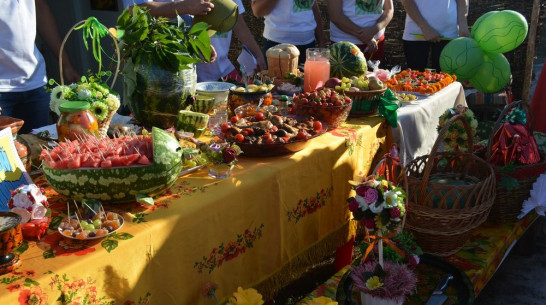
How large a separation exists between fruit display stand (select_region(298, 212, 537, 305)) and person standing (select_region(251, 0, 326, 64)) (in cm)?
219

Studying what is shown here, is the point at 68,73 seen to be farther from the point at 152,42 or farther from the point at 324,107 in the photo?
the point at 324,107

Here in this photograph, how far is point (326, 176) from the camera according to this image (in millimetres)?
2244

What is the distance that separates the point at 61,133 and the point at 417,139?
6.52ft

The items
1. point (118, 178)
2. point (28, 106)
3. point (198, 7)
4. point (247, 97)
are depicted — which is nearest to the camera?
point (118, 178)

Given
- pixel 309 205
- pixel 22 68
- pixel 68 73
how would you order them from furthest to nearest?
pixel 68 73, pixel 22 68, pixel 309 205

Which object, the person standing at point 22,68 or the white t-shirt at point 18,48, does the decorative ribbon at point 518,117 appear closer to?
the person standing at point 22,68

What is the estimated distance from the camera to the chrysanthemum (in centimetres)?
195

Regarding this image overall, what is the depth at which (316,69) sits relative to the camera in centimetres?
288

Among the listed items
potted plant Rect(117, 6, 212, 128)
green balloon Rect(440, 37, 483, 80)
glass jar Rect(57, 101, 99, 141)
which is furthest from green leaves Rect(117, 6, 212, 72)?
green balloon Rect(440, 37, 483, 80)

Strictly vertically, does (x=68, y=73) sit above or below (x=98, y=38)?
below

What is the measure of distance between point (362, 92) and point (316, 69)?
37 cm

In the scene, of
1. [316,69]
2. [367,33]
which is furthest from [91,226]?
[367,33]

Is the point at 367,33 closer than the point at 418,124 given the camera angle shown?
No

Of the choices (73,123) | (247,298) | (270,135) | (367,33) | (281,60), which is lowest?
(247,298)
